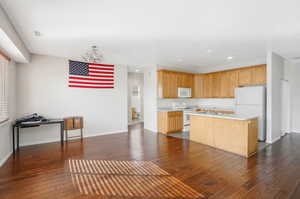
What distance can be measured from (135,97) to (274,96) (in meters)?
6.61

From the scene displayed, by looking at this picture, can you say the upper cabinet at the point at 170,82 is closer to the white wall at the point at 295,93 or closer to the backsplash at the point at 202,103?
the backsplash at the point at 202,103

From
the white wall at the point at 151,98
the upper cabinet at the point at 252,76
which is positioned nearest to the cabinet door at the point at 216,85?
the upper cabinet at the point at 252,76

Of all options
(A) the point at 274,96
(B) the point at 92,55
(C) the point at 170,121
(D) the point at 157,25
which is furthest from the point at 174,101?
(D) the point at 157,25

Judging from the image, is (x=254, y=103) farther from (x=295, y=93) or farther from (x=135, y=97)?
(x=135, y=97)

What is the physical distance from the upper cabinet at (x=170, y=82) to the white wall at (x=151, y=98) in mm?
280

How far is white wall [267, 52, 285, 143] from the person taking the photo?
184 inches

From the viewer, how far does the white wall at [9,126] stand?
3488 millimetres

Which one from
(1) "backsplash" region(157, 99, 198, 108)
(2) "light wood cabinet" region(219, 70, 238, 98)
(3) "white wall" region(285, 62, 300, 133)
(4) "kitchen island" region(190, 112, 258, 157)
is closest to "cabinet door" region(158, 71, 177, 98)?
(1) "backsplash" region(157, 99, 198, 108)

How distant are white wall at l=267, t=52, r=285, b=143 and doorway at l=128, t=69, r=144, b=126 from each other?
6.20 m

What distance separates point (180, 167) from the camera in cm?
313

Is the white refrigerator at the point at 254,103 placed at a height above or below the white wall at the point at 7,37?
below

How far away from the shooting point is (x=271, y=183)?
2.55 metres

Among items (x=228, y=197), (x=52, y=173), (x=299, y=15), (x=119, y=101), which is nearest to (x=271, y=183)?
(x=228, y=197)

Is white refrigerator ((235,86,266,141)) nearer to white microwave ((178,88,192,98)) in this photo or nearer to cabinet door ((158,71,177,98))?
white microwave ((178,88,192,98))
